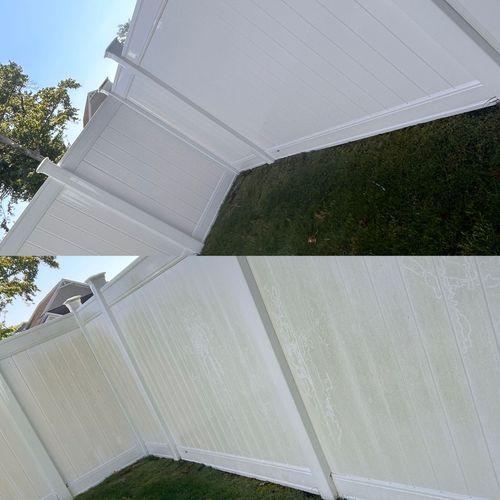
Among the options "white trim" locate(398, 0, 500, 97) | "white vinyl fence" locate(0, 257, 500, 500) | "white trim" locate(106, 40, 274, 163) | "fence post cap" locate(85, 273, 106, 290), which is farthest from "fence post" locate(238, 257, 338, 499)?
"fence post cap" locate(85, 273, 106, 290)

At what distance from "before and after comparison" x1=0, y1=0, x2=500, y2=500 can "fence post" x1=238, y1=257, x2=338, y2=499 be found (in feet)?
0.05

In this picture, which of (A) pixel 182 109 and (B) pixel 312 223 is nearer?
(B) pixel 312 223

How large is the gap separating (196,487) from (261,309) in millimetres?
3004

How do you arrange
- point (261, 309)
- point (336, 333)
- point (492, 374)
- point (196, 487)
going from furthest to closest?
point (196, 487), point (261, 309), point (336, 333), point (492, 374)

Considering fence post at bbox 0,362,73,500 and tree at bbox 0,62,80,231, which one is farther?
tree at bbox 0,62,80,231

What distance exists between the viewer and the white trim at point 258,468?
183 inches

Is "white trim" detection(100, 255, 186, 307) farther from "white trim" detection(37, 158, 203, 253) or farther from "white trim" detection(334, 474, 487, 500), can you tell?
"white trim" detection(334, 474, 487, 500)

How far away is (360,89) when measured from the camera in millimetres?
2875

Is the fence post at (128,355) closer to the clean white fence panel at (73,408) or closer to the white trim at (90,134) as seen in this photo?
the clean white fence panel at (73,408)

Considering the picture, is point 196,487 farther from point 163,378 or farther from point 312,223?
point 312,223

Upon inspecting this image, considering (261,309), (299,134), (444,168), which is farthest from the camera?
(261,309)

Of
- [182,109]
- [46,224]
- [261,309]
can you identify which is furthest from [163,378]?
[182,109]

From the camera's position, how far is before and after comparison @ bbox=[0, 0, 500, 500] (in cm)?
240

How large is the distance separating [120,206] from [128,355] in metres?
3.23
